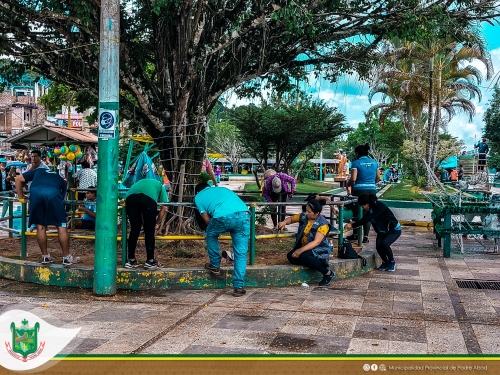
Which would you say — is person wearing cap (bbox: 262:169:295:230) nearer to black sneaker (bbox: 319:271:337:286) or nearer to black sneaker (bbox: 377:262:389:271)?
black sneaker (bbox: 377:262:389:271)

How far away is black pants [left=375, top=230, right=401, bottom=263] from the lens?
863cm

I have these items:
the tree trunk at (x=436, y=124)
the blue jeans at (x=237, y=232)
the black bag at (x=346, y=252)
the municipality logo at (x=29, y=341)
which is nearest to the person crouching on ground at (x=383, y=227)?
the black bag at (x=346, y=252)

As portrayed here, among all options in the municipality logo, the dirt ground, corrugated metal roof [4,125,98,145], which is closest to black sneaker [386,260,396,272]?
the dirt ground

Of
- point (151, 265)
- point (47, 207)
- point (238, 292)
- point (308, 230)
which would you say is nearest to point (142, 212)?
point (151, 265)

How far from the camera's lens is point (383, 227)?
28.7 feet

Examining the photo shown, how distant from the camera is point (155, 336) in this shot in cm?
515

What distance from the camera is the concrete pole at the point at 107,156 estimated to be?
22.2 feet

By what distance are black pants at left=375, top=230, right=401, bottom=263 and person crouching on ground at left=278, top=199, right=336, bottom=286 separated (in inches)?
55.0

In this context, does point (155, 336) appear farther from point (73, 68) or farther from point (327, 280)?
point (73, 68)

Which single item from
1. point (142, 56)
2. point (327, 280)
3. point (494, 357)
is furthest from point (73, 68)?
point (494, 357)

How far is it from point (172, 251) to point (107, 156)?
8.26ft

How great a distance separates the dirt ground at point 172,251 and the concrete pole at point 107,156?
→ 0.94 metres

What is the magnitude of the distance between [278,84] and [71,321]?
7713 mm

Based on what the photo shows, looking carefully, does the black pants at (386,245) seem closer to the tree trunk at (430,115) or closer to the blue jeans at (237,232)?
the blue jeans at (237,232)
